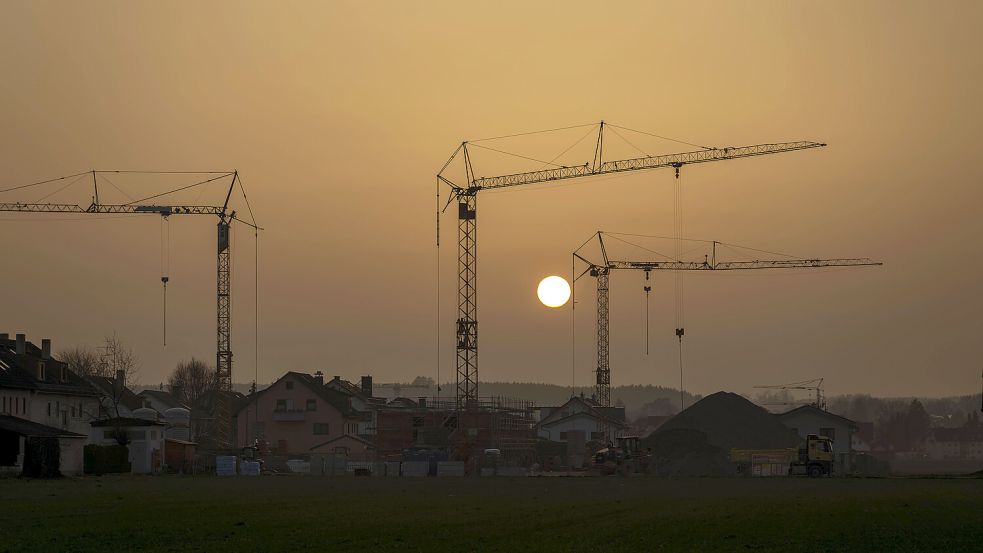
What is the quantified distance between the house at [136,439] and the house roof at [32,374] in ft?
13.6

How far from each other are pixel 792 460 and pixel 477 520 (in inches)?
2771

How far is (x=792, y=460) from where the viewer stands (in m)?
105

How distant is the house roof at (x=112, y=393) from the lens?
14375cm

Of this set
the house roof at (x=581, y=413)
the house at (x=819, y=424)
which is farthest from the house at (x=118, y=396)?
the house at (x=819, y=424)

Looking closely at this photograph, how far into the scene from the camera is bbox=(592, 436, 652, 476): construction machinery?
101750 millimetres

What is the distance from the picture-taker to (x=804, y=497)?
5609 centimetres

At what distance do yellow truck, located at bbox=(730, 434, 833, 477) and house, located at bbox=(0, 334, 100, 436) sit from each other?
54625 millimetres

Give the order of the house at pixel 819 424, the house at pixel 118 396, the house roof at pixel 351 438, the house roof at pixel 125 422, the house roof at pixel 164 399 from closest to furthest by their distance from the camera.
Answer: the house roof at pixel 125 422, the house roof at pixel 351 438, the house at pixel 118 396, the house at pixel 819 424, the house roof at pixel 164 399

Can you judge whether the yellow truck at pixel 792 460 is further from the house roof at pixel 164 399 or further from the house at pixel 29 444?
the house roof at pixel 164 399

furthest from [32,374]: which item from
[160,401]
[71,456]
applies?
[160,401]

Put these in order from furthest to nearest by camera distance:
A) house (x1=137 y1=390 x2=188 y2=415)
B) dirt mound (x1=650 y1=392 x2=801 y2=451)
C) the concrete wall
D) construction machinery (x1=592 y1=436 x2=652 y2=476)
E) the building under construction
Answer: house (x1=137 y1=390 x2=188 y2=415)
dirt mound (x1=650 y1=392 x2=801 y2=451)
the building under construction
construction machinery (x1=592 y1=436 x2=652 y2=476)
the concrete wall

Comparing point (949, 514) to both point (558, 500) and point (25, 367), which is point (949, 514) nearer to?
point (558, 500)

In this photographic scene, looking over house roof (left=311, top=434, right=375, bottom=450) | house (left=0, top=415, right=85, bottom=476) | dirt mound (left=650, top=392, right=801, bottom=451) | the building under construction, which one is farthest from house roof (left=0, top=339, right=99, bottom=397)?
dirt mound (left=650, top=392, right=801, bottom=451)

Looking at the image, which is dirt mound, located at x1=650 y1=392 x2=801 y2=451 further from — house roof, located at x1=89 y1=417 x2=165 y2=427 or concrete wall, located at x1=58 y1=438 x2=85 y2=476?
concrete wall, located at x1=58 y1=438 x2=85 y2=476
